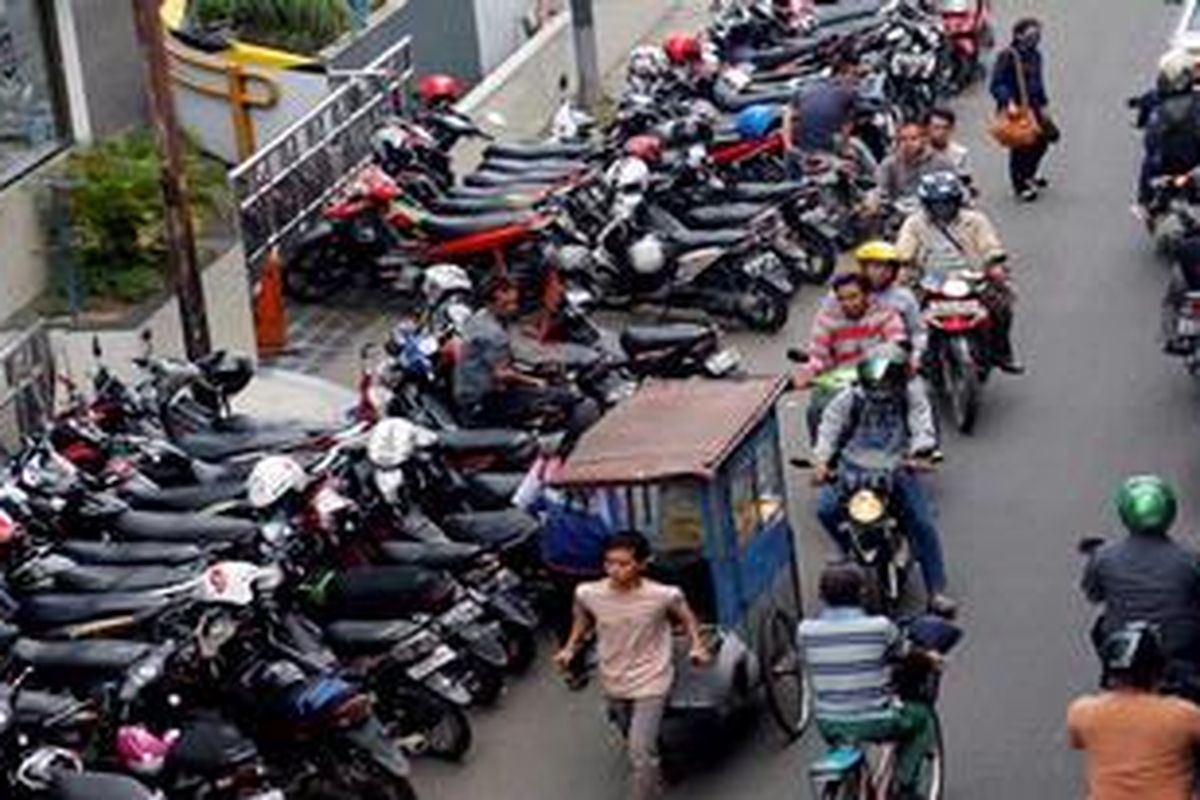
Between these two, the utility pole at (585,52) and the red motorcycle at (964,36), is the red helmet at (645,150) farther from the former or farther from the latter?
the red motorcycle at (964,36)

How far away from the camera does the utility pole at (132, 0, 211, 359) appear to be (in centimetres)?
1748

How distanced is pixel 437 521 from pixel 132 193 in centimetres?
490

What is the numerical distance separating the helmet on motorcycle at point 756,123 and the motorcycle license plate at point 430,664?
9046mm

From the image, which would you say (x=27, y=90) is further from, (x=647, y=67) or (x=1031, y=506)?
(x=1031, y=506)

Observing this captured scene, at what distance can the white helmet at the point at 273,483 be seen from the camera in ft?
45.6

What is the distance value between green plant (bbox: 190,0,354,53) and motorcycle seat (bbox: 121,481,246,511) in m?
9.47

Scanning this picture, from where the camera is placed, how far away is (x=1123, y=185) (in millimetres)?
23047

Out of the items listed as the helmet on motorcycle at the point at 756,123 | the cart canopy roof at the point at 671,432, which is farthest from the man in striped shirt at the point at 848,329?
the helmet on motorcycle at the point at 756,123

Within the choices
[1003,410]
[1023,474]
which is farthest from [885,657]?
[1003,410]

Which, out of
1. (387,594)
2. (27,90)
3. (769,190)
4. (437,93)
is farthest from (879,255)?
(437,93)

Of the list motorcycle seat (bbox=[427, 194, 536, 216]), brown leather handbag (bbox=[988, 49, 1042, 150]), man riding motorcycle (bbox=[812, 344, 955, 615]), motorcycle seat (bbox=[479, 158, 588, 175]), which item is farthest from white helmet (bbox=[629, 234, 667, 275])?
man riding motorcycle (bbox=[812, 344, 955, 615])

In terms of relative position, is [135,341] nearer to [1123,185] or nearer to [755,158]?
[755,158]

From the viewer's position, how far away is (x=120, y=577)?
549 inches

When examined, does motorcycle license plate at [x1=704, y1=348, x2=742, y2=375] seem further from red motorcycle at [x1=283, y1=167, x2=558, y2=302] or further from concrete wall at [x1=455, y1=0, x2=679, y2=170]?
concrete wall at [x1=455, y1=0, x2=679, y2=170]
